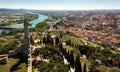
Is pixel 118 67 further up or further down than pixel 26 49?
further down

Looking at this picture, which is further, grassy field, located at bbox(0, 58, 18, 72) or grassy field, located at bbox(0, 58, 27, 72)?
grassy field, located at bbox(0, 58, 18, 72)

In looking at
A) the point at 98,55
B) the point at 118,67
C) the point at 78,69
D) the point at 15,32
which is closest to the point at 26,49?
the point at 78,69

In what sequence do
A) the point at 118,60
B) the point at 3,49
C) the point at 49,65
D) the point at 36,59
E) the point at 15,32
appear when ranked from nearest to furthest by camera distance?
the point at 49,65 → the point at 36,59 → the point at 118,60 → the point at 3,49 → the point at 15,32

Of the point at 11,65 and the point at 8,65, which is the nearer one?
the point at 11,65

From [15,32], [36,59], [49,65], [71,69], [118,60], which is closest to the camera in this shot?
[49,65]

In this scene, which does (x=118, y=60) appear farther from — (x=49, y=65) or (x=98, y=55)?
(x=49, y=65)

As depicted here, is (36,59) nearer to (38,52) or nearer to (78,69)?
(38,52)

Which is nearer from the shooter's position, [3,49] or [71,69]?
[71,69]

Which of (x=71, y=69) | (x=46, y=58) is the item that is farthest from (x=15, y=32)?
(x=71, y=69)

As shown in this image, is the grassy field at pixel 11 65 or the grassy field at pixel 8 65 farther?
the grassy field at pixel 8 65
